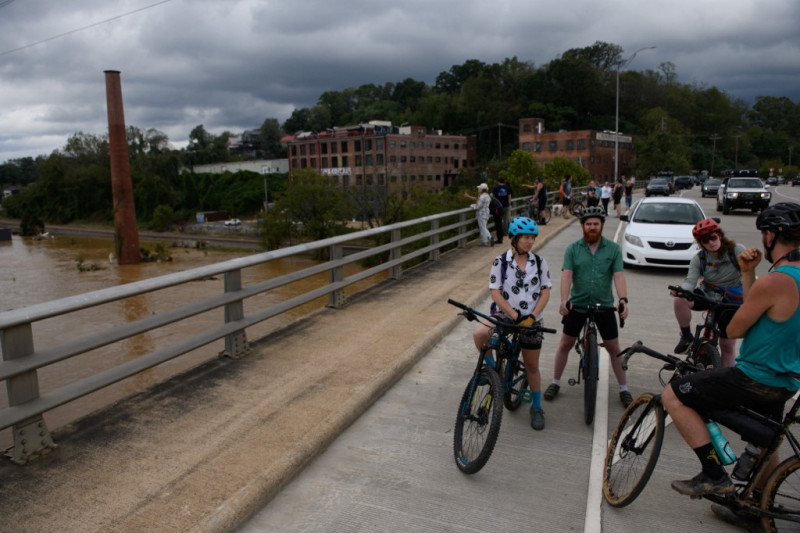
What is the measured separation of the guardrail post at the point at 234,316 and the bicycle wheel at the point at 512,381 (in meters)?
2.86

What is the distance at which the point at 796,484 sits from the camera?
121 inches

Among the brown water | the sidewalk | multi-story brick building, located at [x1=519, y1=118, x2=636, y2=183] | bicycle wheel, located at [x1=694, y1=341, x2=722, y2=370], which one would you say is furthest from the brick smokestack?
multi-story brick building, located at [x1=519, y1=118, x2=636, y2=183]

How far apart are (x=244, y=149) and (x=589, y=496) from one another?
18746 centimetres

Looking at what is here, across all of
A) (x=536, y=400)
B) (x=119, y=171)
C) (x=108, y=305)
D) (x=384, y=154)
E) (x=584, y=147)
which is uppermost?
(x=384, y=154)

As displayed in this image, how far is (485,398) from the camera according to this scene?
4.15 metres

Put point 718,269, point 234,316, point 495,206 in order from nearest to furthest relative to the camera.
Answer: point 718,269 < point 234,316 < point 495,206

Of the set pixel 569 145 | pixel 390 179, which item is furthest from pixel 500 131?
pixel 390 179

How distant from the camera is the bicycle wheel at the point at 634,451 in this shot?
3.49m

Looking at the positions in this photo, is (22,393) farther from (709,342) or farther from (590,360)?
(709,342)

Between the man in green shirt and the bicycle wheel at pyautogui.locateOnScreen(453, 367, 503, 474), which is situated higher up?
the man in green shirt

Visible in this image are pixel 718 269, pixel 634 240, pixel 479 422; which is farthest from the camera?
pixel 634 240

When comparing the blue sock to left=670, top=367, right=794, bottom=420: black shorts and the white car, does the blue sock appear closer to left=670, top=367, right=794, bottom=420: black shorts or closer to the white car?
left=670, top=367, right=794, bottom=420: black shorts

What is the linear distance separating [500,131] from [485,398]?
411 feet

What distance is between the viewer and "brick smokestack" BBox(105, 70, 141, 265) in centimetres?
4841
